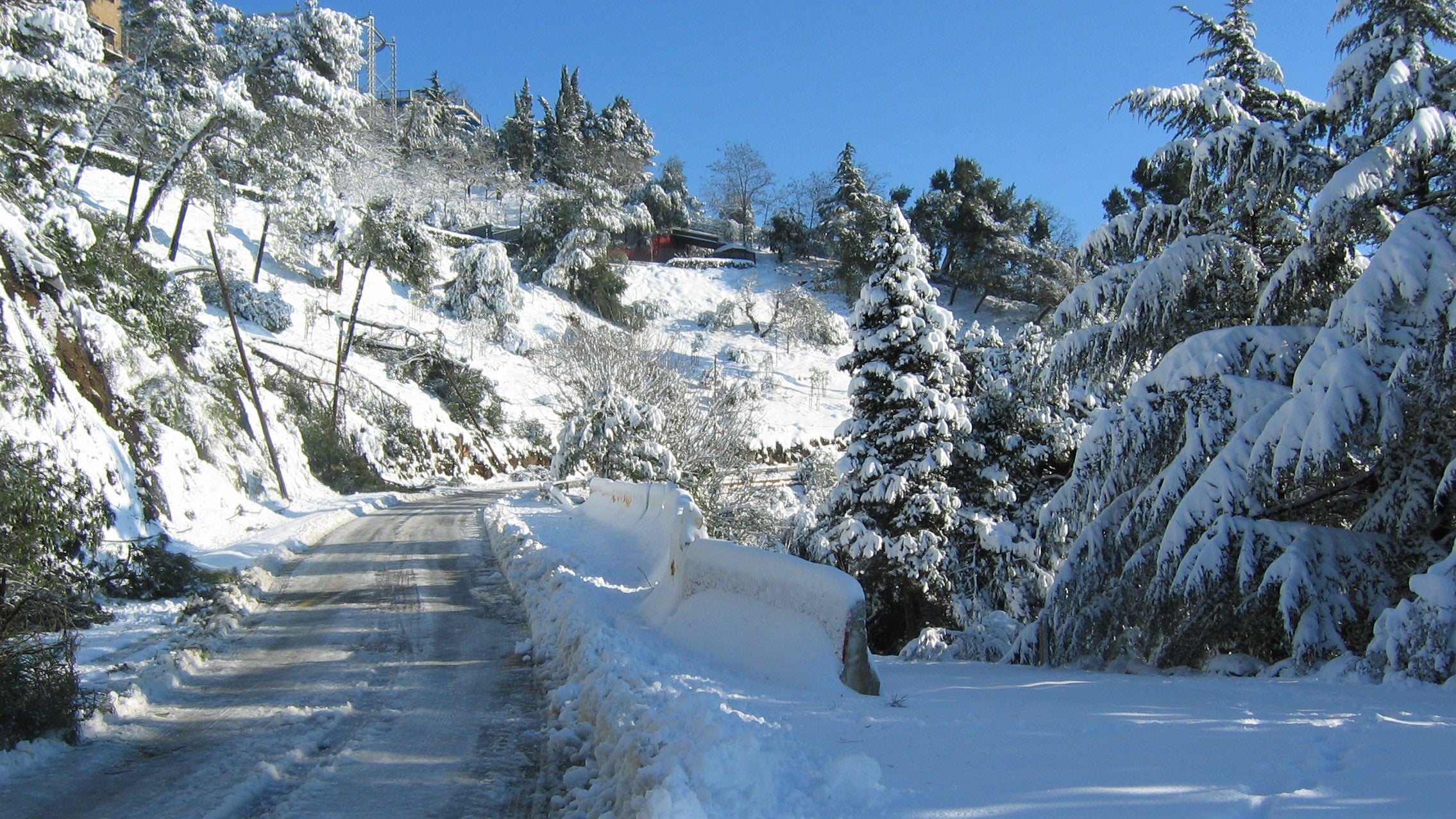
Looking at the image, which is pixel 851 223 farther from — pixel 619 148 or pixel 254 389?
pixel 254 389

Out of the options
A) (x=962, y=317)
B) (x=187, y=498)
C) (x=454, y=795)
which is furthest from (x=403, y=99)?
(x=454, y=795)

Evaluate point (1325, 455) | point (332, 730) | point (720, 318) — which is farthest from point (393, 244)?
point (1325, 455)

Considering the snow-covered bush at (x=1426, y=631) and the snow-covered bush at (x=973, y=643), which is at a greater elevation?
the snow-covered bush at (x=1426, y=631)

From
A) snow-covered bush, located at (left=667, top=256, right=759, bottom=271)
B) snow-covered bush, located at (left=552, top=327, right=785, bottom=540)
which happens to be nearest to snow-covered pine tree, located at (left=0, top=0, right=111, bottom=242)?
snow-covered bush, located at (left=552, top=327, right=785, bottom=540)

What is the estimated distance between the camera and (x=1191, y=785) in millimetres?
3336

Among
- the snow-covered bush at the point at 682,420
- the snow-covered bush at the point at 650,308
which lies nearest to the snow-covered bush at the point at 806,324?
the snow-covered bush at the point at 650,308

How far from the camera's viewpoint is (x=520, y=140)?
260ft

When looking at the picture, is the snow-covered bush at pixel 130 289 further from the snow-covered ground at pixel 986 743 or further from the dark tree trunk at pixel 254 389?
the snow-covered ground at pixel 986 743

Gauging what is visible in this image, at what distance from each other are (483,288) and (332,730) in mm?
42175

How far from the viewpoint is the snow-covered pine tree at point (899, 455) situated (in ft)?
50.2

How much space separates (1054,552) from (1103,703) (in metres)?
9.84

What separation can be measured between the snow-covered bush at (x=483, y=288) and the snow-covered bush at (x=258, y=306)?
1052 cm

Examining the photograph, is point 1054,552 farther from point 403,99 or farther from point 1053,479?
point 403,99

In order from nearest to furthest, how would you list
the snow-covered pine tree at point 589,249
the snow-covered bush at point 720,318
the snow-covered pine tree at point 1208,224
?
the snow-covered pine tree at point 1208,224, the snow-covered pine tree at point 589,249, the snow-covered bush at point 720,318
